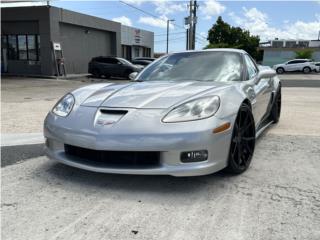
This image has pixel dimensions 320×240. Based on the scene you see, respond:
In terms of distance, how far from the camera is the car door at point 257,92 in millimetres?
4160

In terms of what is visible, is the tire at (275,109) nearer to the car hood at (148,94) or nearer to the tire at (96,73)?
the car hood at (148,94)

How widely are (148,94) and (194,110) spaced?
540 millimetres

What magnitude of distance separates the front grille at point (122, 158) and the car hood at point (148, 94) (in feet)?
1.41

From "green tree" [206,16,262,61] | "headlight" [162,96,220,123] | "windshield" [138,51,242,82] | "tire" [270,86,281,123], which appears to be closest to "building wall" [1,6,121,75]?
"tire" [270,86,281,123]

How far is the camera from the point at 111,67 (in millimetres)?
23438

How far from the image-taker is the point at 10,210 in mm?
2732

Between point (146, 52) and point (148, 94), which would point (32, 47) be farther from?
point (148, 94)

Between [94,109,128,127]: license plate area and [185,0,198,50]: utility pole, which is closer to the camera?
[94,109,128,127]: license plate area

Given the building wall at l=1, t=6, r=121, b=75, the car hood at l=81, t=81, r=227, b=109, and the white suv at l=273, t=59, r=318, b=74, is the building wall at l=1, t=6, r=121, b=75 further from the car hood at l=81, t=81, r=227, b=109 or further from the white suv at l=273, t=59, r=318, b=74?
the car hood at l=81, t=81, r=227, b=109

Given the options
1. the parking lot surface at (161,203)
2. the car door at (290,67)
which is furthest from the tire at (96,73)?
the car door at (290,67)

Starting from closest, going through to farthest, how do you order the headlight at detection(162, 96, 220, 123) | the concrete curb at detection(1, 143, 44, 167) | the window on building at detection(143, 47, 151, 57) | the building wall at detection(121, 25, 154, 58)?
1. the headlight at detection(162, 96, 220, 123)
2. the concrete curb at detection(1, 143, 44, 167)
3. the building wall at detection(121, 25, 154, 58)
4. the window on building at detection(143, 47, 151, 57)

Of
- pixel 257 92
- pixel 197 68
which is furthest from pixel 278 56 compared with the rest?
pixel 197 68

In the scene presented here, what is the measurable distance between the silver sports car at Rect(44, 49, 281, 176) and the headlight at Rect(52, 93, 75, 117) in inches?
0.5

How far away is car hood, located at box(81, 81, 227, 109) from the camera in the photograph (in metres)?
3.21
